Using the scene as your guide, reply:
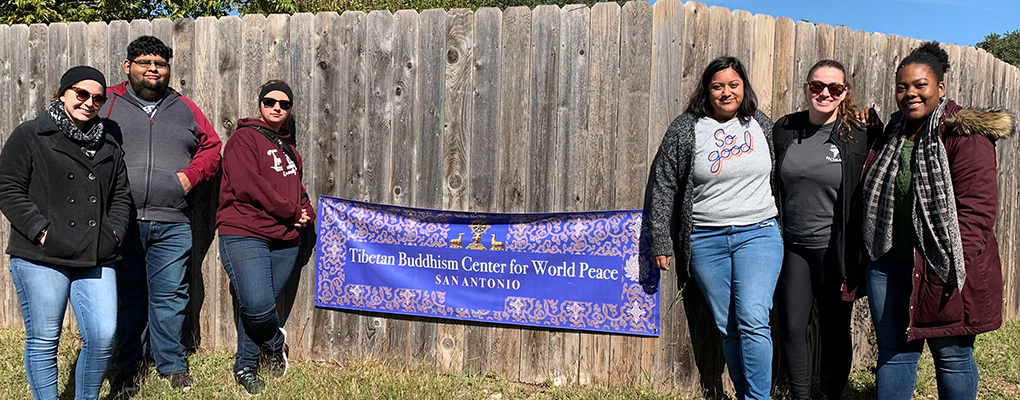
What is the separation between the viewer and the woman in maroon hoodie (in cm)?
388

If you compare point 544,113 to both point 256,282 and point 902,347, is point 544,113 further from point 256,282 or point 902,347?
point 902,347

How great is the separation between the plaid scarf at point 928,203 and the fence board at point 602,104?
141 centimetres

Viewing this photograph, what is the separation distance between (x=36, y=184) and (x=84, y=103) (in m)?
0.43

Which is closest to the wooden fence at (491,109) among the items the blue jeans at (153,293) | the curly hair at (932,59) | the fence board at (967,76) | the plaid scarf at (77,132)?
the blue jeans at (153,293)

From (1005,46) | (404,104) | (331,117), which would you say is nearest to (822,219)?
(404,104)

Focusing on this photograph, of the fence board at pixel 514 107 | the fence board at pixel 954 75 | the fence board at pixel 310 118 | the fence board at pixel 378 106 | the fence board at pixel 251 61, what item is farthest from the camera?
the fence board at pixel 954 75

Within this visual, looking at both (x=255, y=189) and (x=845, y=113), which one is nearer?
(x=845, y=113)

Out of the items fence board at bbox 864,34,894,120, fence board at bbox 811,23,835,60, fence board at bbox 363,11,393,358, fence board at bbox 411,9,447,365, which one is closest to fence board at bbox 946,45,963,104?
fence board at bbox 864,34,894,120

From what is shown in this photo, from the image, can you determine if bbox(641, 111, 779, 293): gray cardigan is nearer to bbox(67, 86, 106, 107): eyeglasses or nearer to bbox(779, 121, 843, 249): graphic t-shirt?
bbox(779, 121, 843, 249): graphic t-shirt

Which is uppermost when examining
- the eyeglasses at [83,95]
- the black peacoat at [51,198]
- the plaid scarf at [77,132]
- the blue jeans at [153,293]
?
the eyeglasses at [83,95]

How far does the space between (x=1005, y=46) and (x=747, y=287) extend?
95.8 ft

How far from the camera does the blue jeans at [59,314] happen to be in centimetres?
313

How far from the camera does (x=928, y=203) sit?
2867 mm

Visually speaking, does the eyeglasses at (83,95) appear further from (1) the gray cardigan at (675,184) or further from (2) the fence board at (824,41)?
(2) the fence board at (824,41)
